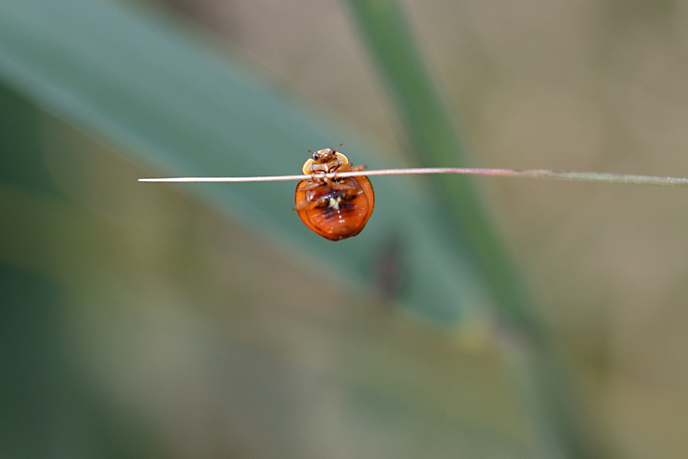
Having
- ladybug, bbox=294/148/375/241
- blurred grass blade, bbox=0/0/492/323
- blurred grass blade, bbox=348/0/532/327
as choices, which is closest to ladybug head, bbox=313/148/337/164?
ladybug, bbox=294/148/375/241

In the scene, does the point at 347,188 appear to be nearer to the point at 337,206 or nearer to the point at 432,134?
the point at 337,206

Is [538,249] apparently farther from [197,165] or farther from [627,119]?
[197,165]

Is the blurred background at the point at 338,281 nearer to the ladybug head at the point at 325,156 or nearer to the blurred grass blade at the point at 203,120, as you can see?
the blurred grass blade at the point at 203,120

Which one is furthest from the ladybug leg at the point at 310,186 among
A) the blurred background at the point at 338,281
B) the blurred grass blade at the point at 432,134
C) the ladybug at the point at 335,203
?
the blurred background at the point at 338,281

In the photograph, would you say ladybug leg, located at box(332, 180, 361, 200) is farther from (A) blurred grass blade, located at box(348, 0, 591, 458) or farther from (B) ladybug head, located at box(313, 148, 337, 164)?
(A) blurred grass blade, located at box(348, 0, 591, 458)

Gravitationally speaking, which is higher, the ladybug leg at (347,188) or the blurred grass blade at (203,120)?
the blurred grass blade at (203,120)
